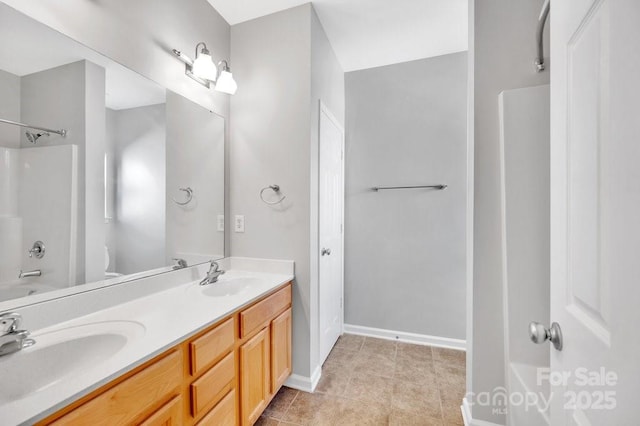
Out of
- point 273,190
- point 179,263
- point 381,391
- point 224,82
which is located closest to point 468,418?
point 381,391

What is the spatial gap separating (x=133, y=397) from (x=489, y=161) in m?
1.88

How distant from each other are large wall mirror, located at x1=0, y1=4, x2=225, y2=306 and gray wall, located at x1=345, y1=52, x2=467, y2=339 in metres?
1.61

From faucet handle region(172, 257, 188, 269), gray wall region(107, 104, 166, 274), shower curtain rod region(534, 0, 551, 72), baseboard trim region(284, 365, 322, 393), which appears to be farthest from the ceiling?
baseboard trim region(284, 365, 322, 393)

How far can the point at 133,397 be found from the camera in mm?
778

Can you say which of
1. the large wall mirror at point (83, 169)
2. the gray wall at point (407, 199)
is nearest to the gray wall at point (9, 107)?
the large wall mirror at point (83, 169)

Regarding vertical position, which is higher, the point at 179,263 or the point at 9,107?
the point at 9,107

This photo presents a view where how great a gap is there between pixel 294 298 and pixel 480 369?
1199 mm

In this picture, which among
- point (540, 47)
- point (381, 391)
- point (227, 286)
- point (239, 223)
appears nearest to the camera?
point (540, 47)

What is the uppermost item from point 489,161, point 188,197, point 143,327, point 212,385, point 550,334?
point 489,161

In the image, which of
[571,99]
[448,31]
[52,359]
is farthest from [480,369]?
[448,31]

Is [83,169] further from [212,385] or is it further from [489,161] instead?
[489,161]

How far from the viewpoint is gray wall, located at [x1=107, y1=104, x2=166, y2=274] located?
50.9 inches

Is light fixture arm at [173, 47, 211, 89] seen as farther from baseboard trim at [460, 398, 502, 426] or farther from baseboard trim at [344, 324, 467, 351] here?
baseboard trim at [460, 398, 502, 426]

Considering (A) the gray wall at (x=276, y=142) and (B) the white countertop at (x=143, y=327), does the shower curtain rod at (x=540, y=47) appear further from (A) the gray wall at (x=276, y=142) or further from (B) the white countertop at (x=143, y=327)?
(B) the white countertop at (x=143, y=327)
